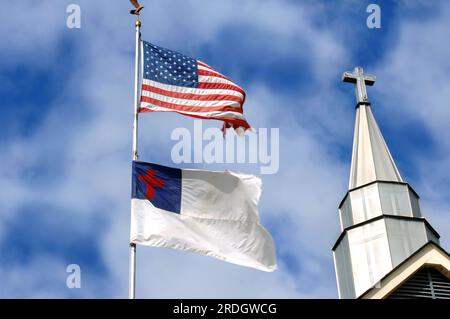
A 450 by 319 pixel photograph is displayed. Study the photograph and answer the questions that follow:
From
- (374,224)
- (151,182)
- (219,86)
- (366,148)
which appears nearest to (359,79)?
(366,148)

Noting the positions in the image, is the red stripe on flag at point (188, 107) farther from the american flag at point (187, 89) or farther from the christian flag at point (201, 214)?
the christian flag at point (201, 214)

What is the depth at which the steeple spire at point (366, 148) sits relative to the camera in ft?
102

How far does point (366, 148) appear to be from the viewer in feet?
106

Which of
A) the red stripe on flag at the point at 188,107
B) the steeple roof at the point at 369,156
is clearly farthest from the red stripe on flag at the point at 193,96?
the steeple roof at the point at 369,156

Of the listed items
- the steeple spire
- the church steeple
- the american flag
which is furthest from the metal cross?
the american flag

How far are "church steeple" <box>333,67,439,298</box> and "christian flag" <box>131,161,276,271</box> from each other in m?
6.06

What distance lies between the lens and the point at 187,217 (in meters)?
22.5

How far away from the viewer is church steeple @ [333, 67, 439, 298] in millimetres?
28172

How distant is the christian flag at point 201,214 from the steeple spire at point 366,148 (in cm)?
825

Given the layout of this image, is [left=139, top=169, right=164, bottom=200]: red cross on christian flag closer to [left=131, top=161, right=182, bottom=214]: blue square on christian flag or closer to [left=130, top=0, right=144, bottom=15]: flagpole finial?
[left=131, top=161, right=182, bottom=214]: blue square on christian flag
